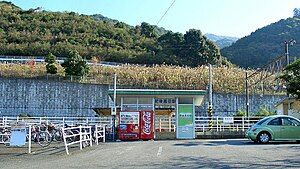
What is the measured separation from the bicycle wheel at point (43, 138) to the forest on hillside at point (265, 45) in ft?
202

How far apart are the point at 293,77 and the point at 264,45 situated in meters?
58.7

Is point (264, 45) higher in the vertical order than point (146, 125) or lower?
higher

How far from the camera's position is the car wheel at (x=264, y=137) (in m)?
18.8

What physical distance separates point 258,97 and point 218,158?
38.9 metres

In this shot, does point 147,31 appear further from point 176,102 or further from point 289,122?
point 289,122

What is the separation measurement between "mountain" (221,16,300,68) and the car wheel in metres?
57.7

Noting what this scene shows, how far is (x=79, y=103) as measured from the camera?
46094 mm

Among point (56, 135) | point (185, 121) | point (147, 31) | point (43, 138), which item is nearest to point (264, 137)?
point (185, 121)

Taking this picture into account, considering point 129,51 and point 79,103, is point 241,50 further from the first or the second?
point 79,103

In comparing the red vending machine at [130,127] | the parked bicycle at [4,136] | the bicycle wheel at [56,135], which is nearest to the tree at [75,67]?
the red vending machine at [130,127]

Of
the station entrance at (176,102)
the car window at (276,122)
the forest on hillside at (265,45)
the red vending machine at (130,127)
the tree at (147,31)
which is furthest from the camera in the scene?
the tree at (147,31)

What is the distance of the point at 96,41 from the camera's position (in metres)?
85.1

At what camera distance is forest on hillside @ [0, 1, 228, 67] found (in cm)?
7656

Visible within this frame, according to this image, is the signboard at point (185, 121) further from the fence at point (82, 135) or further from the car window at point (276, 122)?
the fence at point (82, 135)
